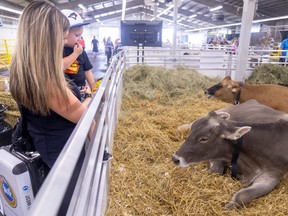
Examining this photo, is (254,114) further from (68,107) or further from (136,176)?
(68,107)

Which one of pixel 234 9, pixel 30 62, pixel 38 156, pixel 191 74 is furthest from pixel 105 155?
pixel 234 9

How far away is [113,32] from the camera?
1624 inches

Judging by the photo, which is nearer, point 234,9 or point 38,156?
point 38,156

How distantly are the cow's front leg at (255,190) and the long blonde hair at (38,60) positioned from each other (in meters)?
1.42

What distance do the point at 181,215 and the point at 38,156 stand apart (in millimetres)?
1040

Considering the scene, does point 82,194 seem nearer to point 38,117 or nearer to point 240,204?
point 38,117

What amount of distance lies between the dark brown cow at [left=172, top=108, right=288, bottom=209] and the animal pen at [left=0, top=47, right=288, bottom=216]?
0.15 metres

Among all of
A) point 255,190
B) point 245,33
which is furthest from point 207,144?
point 245,33

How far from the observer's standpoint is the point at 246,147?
2213 mm

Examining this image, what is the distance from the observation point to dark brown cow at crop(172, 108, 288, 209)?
211 cm

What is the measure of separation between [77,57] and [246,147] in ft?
5.59

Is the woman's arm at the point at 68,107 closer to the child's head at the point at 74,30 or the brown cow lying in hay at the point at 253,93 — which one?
the child's head at the point at 74,30

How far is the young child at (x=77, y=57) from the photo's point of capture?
2189mm

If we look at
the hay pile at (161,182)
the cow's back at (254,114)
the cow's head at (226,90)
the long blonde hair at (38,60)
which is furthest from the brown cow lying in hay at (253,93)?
the long blonde hair at (38,60)
